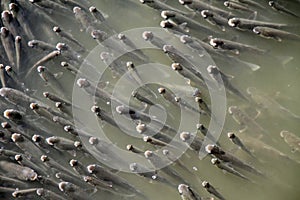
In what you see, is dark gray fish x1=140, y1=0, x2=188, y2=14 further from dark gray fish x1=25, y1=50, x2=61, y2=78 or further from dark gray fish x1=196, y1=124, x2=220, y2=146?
dark gray fish x1=196, y1=124, x2=220, y2=146

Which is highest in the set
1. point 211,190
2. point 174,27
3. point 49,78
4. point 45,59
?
point 174,27

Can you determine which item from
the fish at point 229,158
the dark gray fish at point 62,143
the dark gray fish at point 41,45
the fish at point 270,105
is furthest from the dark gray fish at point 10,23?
the fish at point 270,105

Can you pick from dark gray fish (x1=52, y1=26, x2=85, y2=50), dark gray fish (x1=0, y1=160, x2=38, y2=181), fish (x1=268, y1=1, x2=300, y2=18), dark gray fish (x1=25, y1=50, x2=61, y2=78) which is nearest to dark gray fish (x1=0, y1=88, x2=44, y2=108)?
dark gray fish (x1=25, y1=50, x2=61, y2=78)

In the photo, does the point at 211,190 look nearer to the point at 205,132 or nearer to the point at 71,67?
the point at 205,132

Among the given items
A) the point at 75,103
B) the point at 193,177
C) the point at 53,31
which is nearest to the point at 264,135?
the point at 193,177

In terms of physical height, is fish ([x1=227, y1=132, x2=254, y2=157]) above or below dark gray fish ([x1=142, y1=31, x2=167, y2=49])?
below

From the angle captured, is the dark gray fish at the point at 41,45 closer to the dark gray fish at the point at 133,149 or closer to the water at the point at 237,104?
the water at the point at 237,104

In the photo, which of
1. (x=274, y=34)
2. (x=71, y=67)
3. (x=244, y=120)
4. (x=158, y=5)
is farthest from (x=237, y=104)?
(x=71, y=67)

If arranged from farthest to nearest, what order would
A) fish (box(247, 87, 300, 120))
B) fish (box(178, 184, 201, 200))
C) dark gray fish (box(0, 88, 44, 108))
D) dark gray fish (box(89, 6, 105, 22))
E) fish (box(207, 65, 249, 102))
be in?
dark gray fish (box(89, 6, 105, 22)), dark gray fish (box(0, 88, 44, 108)), fish (box(207, 65, 249, 102)), fish (box(247, 87, 300, 120)), fish (box(178, 184, 201, 200))
